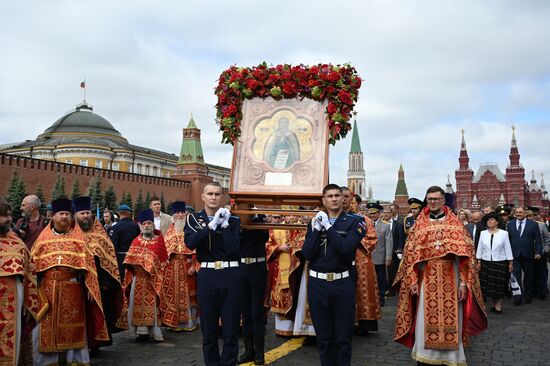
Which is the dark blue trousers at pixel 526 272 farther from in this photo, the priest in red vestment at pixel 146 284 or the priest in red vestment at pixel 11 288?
the priest in red vestment at pixel 11 288

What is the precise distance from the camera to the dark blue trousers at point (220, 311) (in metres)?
5.38

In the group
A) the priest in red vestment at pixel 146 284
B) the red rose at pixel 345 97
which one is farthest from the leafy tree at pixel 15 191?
the red rose at pixel 345 97

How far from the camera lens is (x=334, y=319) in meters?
5.24

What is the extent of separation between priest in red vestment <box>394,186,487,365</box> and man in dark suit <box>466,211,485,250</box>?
20.0 feet

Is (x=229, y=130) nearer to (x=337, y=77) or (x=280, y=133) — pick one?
(x=280, y=133)

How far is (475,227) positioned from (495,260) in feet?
5.11

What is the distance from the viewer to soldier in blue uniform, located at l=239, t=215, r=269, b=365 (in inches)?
263

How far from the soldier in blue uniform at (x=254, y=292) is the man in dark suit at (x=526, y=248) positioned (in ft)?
26.4

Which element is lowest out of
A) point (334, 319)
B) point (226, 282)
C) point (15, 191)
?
point (334, 319)

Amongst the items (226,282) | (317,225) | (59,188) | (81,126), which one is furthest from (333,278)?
(81,126)

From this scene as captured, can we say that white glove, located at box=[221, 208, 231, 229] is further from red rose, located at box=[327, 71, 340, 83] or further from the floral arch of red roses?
red rose, located at box=[327, 71, 340, 83]

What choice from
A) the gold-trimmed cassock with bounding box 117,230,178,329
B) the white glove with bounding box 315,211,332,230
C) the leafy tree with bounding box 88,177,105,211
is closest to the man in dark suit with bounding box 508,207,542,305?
the gold-trimmed cassock with bounding box 117,230,178,329

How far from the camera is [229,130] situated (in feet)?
20.1

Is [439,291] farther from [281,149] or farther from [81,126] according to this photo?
[81,126]
